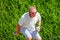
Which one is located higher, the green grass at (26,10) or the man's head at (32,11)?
the green grass at (26,10)

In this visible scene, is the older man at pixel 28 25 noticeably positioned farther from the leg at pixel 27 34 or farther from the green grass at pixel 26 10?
the green grass at pixel 26 10

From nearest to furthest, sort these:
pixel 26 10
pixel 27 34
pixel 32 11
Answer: pixel 32 11, pixel 27 34, pixel 26 10

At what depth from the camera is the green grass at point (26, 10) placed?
26.7ft

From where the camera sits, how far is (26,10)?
8523 mm

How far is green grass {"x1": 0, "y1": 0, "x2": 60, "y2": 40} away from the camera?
26.7 ft

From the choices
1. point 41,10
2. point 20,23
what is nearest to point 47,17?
point 41,10

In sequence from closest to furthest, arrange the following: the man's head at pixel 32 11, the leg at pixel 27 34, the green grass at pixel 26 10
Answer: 1. the man's head at pixel 32 11
2. the leg at pixel 27 34
3. the green grass at pixel 26 10

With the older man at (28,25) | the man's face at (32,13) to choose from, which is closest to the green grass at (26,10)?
the older man at (28,25)

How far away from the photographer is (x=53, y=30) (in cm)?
871

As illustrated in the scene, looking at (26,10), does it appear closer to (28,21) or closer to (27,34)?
(28,21)

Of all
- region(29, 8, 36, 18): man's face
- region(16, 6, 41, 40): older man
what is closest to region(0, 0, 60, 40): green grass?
A: region(16, 6, 41, 40): older man

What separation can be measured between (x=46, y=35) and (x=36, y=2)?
3.15 ft

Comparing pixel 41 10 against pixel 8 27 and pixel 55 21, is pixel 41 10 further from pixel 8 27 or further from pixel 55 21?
pixel 8 27

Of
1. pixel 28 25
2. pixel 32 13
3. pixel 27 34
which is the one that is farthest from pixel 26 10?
pixel 32 13
